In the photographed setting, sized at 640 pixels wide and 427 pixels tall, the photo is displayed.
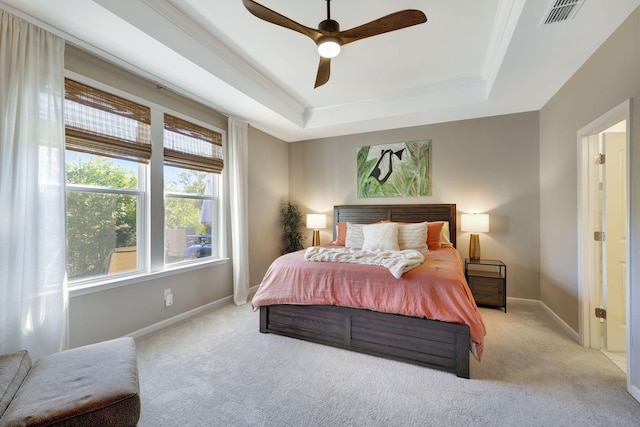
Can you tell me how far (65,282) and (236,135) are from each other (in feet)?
8.28

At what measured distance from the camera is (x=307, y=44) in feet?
8.71

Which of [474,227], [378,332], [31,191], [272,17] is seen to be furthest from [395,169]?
[31,191]

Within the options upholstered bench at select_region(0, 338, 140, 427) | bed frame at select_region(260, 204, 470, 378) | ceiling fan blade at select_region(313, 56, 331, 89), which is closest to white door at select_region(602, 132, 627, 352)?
bed frame at select_region(260, 204, 470, 378)

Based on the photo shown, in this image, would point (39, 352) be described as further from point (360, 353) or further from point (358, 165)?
point (358, 165)

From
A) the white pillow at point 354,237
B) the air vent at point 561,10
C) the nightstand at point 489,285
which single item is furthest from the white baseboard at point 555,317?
the air vent at point 561,10

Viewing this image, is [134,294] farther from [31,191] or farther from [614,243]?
[614,243]

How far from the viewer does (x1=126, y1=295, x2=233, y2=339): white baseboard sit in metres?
2.74

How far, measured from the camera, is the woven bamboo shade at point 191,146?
10.1 ft

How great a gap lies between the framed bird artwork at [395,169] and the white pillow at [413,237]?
85 centimetres

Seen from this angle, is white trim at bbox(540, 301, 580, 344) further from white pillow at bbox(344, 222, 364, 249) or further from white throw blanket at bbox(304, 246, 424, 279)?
white pillow at bbox(344, 222, 364, 249)

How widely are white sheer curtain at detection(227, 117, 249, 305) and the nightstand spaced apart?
10.1 ft

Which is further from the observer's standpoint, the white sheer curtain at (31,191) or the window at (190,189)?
the window at (190,189)

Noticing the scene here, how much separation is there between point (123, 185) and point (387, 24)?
283cm

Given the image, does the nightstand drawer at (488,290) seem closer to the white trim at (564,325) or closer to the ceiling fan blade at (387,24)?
the white trim at (564,325)
